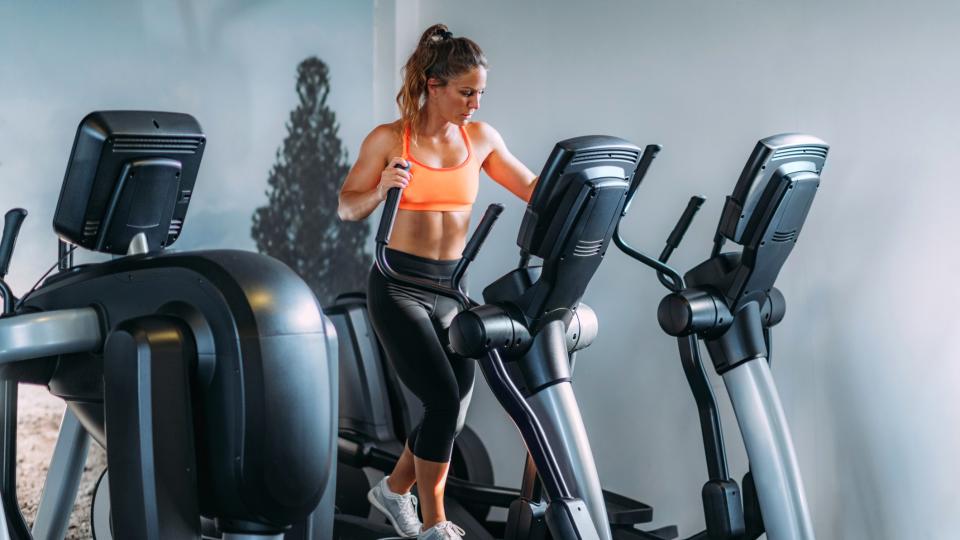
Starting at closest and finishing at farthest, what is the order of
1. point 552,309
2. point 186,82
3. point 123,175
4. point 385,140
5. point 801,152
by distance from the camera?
1. point 123,175
2. point 552,309
3. point 801,152
4. point 385,140
5. point 186,82

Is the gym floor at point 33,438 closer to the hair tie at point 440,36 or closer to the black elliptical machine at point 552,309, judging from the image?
the black elliptical machine at point 552,309

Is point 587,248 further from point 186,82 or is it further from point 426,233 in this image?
point 186,82

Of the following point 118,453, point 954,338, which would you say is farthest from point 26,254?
point 954,338

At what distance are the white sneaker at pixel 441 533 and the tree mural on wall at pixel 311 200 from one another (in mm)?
1423

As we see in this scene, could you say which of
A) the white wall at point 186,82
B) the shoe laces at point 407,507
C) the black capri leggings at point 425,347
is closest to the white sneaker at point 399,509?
the shoe laces at point 407,507

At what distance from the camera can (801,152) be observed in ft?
9.39

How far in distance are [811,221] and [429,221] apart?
131cm

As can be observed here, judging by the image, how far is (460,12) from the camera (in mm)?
4473

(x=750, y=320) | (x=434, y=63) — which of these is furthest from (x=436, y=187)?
(x=750, y=320)

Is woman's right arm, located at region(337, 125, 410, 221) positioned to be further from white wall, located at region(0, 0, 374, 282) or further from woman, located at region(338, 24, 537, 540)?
white wall, located at region(0, 0, 374, 282)

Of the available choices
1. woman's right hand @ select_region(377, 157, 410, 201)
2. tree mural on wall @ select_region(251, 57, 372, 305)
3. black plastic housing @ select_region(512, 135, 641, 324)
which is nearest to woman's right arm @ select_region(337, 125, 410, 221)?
woman's right hand @ select_region(377, 157, 410, 201)

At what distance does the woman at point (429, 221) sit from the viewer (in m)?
3.03

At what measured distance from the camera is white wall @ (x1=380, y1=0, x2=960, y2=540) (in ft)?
10.8

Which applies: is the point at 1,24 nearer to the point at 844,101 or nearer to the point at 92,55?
the point at 92,55
